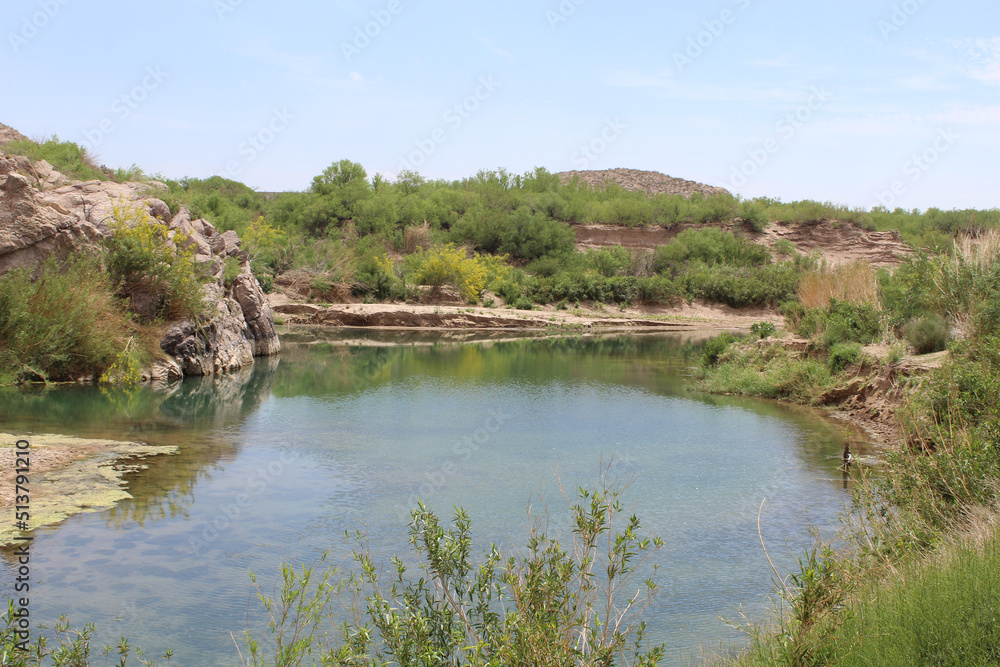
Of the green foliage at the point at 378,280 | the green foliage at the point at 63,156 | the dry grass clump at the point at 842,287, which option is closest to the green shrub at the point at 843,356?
the dry grass clump at the point at 842,287

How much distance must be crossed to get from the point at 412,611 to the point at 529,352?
24.5 metres

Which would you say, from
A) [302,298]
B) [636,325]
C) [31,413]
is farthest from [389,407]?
[636,325]

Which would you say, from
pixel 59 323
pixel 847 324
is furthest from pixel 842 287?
pixel 59 323

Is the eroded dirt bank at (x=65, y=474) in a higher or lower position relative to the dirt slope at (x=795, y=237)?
lower

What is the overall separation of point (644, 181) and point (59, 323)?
8088 centimetres

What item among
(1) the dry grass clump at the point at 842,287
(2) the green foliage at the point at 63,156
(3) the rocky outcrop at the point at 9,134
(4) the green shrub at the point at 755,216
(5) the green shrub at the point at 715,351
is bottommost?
(5) the green shrub at the point at 715,351

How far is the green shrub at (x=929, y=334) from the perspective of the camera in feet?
49.8

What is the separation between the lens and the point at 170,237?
2080 centimetres

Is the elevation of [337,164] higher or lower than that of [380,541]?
higher

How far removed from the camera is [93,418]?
13977mm

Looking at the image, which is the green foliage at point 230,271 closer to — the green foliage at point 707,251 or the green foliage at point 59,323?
the green foliage at point 59,323

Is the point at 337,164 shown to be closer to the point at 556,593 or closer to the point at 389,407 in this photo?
the point at 389,407

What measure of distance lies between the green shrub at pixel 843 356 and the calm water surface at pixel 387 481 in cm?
210

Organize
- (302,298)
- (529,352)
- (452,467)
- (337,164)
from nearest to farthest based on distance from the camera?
1. (452,467)
2. (529,352)
3. (302,298)
4. (337,164)
